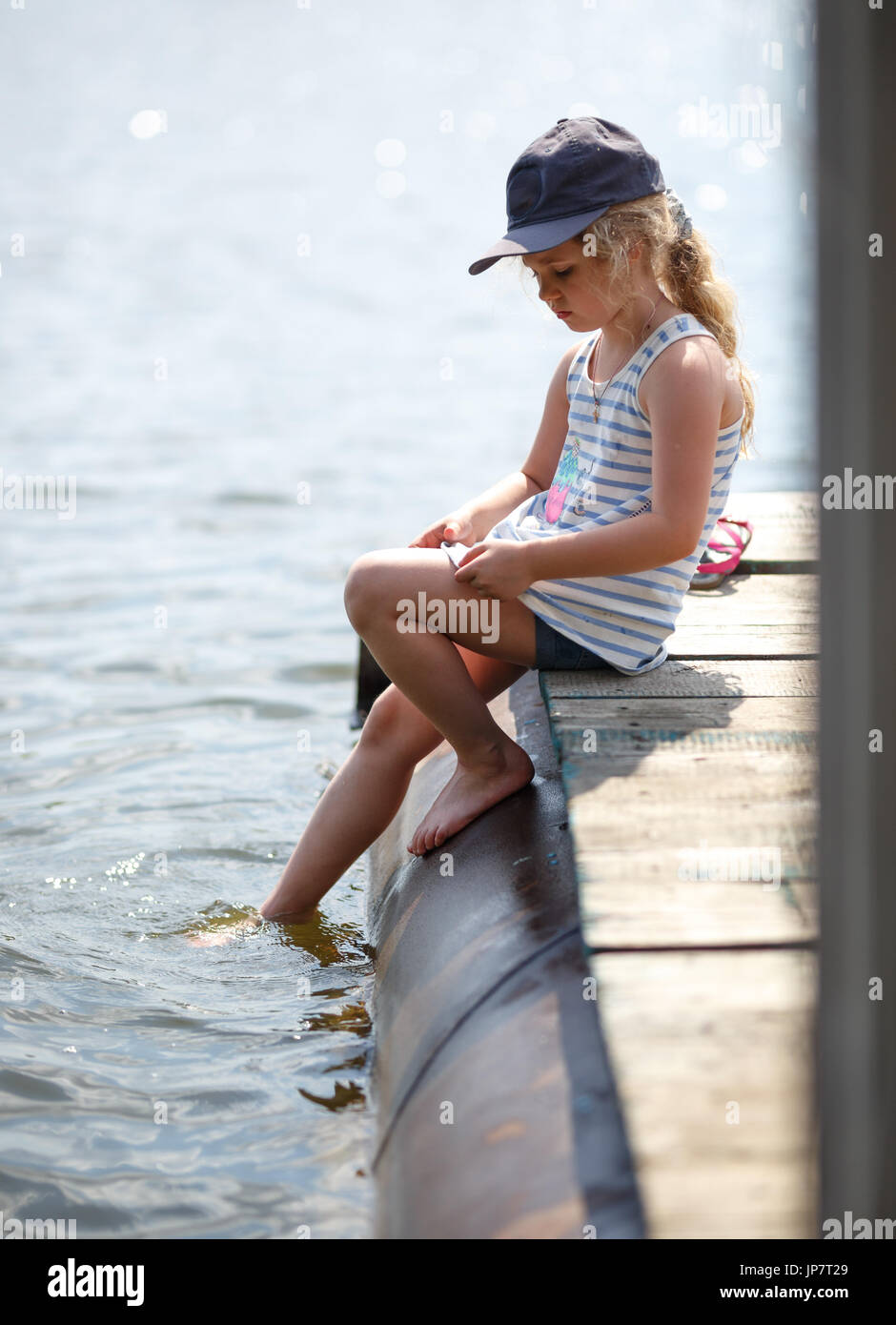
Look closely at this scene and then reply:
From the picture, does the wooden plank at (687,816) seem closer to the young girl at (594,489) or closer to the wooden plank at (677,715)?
the wooden plank at (677,715)

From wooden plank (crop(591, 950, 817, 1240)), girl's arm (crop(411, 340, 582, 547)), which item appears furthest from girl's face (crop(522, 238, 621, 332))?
wooden plank (crop(591, 950, 817, 1240))

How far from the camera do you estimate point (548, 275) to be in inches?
97.3

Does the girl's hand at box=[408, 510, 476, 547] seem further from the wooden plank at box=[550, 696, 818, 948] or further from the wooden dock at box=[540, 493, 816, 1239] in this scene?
the wooden plank at box=[550, 696, 818, 948]

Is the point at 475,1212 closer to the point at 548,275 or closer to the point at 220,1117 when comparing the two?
the point at 220,1117

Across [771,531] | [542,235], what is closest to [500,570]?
[542,235]

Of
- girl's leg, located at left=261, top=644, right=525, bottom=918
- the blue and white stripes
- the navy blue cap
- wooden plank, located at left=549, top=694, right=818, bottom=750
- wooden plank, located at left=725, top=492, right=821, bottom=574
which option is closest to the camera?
wooden plank, located at left=549, top=694, right=818, bottom=750

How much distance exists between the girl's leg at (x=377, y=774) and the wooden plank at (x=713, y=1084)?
1139 mm

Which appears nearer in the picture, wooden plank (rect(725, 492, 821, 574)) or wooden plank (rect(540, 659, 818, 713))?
wooden plank (rect(540, 659, 818, 713))

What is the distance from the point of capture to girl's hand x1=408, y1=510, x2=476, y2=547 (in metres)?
2.86

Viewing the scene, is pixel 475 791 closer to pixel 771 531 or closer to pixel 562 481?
pixel 562 481

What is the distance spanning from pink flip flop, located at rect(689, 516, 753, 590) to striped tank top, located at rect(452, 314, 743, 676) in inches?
27.6

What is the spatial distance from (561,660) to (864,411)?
1613mm

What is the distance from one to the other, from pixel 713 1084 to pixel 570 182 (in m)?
1.54

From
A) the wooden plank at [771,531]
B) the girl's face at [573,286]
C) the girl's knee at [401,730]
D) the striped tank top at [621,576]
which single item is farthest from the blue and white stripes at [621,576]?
the wooden plank at [771,531]
